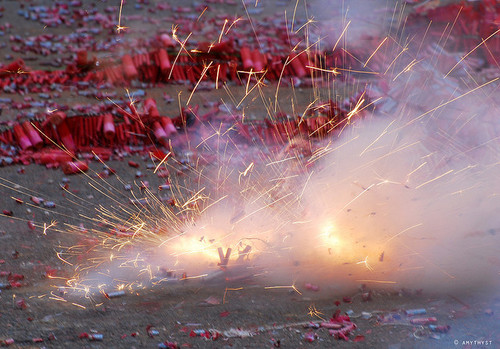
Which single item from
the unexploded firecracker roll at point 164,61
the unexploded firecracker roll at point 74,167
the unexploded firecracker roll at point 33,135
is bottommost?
the unexploded firecracker roll at point 74,167

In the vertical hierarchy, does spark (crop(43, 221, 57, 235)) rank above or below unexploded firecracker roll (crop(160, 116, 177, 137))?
below

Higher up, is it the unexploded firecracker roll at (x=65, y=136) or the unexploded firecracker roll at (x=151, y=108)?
the unexploded firecracker roll at (x=151, y=108)

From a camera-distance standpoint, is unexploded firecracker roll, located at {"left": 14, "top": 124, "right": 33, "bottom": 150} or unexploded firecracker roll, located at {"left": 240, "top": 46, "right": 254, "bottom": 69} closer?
unexploded firecracker roll, located at {"left": 14, "top": 124, "right": 33, "bottom": 150}

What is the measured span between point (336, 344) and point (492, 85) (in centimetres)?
375

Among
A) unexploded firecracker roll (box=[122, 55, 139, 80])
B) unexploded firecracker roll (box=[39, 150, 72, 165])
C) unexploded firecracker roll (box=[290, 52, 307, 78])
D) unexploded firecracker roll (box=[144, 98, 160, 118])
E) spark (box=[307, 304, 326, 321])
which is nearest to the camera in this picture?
spark (box=[307, 304, 326, 321])

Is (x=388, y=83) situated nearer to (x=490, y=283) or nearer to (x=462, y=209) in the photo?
(x=462, y=209)

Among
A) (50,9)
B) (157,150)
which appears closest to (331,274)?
(157,150)

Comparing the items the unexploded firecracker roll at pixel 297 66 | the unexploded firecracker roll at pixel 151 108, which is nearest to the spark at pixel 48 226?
the unexploded firecracker roll at pixel 151 108

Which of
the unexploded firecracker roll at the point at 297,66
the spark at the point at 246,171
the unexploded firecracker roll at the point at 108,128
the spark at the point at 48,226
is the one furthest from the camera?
the unexploded firecracker roll at the point at 297,66

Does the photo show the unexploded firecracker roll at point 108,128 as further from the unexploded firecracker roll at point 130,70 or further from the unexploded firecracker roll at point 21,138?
the unexploded firecracker roll at point 130,70

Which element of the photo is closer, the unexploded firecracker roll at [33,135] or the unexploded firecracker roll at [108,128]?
the unexploded firecracker roll at [33,135]

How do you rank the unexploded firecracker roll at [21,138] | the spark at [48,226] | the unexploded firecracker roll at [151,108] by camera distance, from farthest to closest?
the unexploded firecracker roll at [151,108], the unexploded firecracker roll at [21,138], the spark at [48,226]

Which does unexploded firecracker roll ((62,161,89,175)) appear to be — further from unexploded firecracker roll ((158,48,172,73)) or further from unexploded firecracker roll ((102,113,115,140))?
unexploded firecracker roll ((158,48,172,73))

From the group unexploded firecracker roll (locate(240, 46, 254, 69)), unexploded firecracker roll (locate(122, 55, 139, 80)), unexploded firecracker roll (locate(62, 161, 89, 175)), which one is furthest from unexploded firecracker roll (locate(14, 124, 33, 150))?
unexploded firecracker roll (locate(240, 46, 254, 69))
